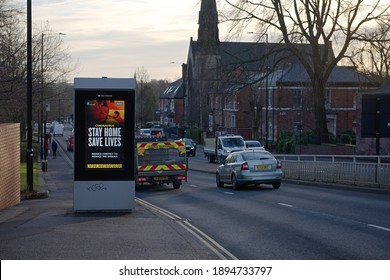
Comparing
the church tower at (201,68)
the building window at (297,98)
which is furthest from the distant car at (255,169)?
the church tower at (201,68)

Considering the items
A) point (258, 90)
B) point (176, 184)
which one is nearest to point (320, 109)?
point (176, 184)

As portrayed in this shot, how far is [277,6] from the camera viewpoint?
47.2 metres

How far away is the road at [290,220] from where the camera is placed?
12.1 m

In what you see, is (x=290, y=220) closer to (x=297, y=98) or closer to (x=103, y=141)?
(x=103, y=141)

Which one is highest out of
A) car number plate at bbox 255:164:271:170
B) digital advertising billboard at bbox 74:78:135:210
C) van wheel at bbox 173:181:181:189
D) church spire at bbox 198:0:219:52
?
church spire at bbox 198:0:219:52

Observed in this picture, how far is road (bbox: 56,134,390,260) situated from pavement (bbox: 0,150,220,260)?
0.71 m

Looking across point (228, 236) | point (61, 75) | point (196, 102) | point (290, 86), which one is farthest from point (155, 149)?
point (196, 102)

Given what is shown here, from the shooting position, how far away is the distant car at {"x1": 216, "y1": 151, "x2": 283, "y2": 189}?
92.0ft

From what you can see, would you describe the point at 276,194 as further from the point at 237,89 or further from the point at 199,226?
the point at 237,89

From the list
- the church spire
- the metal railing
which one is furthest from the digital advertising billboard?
the church spire

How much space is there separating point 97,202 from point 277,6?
107 feet

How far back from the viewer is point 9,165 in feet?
67.8

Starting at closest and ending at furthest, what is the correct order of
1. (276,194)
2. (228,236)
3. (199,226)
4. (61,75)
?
(228,236) → (199,226) → (276,194) → (61,75)

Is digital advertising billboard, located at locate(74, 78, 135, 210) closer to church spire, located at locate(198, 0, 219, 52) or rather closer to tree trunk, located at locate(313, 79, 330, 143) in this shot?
tree trunk, located at locate(313, 79, 330, 143)
